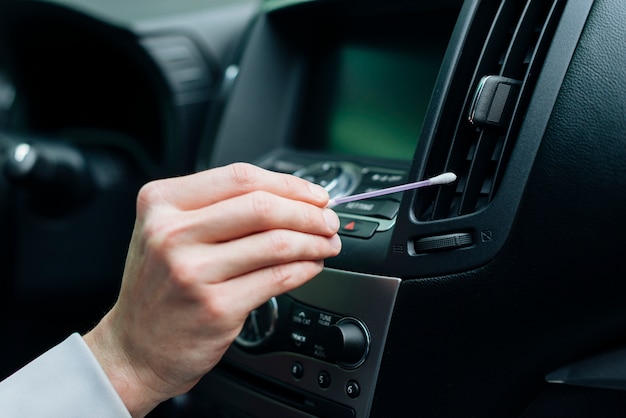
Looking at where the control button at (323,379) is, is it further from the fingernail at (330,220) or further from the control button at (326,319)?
the fingernail at (330,220)

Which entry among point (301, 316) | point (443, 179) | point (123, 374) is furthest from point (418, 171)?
point (123, 374)

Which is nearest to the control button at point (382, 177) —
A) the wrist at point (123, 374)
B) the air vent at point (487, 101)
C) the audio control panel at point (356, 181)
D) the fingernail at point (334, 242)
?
Answer: the audio control panel at point (356, 181)

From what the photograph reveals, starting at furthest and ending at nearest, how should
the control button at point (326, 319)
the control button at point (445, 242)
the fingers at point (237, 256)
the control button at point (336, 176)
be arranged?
the control button at point (336, 176)
the control button at point (326, 319)
the control button at point (445, 242)
the fingers at point (237, 256)

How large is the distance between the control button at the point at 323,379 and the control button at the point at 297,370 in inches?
1.3

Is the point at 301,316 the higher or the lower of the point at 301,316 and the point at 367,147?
the lower

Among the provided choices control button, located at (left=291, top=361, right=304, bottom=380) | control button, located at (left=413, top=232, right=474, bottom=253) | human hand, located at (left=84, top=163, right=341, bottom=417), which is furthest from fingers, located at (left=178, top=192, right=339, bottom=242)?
control button, located at (left=291, top=361, right=304, bottom=380)

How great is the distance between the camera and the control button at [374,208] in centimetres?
82

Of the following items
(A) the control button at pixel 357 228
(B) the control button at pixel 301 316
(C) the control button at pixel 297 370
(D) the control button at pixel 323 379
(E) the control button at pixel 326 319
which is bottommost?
(C) the control button at pixel 297 370

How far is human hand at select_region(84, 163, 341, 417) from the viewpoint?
577 millimetres

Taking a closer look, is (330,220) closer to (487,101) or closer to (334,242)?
(334,242)

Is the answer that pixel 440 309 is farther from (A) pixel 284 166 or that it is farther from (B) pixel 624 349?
(A) pixel 284 166

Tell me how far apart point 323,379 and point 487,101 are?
1.15ft

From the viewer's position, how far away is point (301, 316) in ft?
2.76

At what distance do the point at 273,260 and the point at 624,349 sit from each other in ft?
1.22
